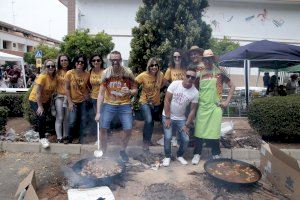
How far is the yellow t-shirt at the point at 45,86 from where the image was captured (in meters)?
5.71

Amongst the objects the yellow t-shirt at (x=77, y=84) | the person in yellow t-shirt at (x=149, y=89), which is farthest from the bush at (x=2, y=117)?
the person in yellow t-shirt at (x=149, y=89)

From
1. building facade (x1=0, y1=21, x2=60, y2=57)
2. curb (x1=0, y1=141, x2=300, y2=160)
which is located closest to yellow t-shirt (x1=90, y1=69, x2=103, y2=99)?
curb (x1=0, y1=141, x2=300, y2=160)

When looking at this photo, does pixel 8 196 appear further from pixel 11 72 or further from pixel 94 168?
pixel 11 72

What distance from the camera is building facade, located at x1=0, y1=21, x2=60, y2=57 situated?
42253 mm

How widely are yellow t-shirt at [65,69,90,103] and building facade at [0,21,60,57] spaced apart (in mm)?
35758

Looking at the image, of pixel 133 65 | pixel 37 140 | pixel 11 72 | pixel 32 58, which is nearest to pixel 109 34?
pixel 11 72

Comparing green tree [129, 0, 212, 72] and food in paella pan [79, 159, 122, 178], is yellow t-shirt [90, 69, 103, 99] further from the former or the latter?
food in paella pan [79, 159, 122, 178]

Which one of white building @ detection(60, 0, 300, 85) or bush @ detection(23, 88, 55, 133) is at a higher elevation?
white building @ detection(60, 0, 300, 85)

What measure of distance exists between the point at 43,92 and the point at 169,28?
3140 millimetres

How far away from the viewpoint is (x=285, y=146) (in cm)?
643

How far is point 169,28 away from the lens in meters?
6.92

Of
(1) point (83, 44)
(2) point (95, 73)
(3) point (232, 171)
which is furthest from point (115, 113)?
(1) point (83, 44)

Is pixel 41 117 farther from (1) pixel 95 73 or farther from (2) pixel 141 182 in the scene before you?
(2) pixel 141 182

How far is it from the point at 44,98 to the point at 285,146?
16.9ft
